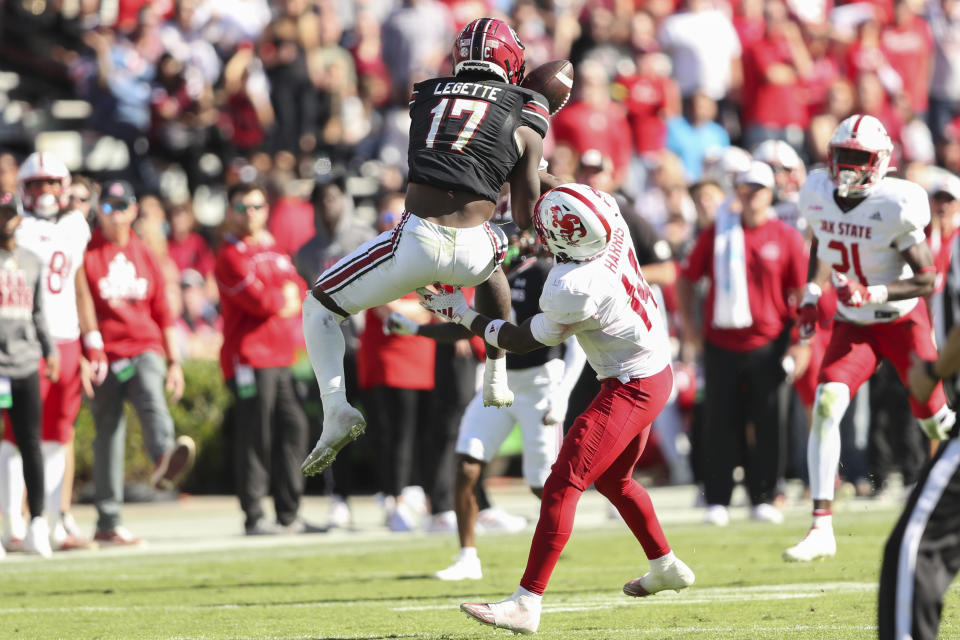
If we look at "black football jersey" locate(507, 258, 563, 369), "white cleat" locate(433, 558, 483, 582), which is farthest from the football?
"white cleat" locate(433, 558, 483, 582)

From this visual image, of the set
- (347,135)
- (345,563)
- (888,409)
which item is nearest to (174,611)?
(345,563)

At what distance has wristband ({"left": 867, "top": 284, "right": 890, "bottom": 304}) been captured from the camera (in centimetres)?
779

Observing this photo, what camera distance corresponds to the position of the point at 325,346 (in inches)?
272

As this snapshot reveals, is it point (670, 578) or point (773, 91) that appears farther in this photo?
point (773, 91)

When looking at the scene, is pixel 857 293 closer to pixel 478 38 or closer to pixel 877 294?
pixel 877 294

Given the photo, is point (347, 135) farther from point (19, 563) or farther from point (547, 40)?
point (19, 563)

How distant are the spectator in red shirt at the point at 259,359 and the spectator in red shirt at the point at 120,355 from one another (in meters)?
0.51

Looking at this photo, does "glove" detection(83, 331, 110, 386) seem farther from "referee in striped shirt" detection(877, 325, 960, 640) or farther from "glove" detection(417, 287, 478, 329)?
"referee in striped shirt" detection(877, 325, 960, 640)

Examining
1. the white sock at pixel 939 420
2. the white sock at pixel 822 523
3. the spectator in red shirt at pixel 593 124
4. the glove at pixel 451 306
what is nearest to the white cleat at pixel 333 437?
the glove at pixel 451 306

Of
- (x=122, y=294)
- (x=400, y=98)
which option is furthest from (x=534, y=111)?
(x=400, y=98)

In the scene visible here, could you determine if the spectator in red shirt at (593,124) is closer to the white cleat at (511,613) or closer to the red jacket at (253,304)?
the red jacket at (253,304)

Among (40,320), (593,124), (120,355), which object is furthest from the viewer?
(593,124)

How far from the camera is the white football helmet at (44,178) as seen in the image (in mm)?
10062

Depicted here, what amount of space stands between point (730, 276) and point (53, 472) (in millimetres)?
4832
